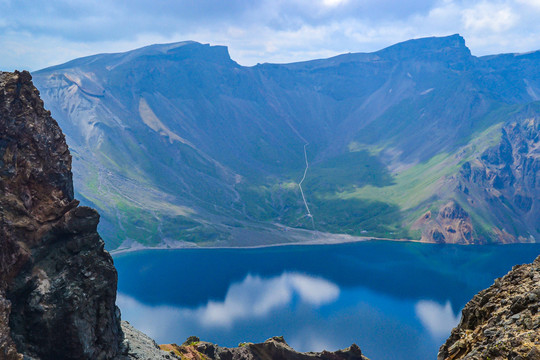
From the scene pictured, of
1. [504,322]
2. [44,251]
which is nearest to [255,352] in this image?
[44,251]

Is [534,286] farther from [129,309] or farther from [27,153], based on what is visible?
[129,309]

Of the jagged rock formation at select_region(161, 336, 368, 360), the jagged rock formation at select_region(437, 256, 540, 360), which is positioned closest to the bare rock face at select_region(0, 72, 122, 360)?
the jagged rock formation at select_region(161, 336, 368, 360)

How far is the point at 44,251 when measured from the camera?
5241cm

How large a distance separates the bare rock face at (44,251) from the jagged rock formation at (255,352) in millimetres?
24676

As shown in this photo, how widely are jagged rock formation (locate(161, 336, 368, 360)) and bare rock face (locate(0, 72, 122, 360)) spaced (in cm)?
2468

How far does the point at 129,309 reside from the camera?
186m

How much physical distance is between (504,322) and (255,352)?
2618 inches

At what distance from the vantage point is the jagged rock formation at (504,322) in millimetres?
24844

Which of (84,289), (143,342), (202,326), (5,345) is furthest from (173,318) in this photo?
(5,345)

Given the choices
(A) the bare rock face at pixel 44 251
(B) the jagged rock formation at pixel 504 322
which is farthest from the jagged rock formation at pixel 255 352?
(B) the jagged rock formation at pixel 504 322

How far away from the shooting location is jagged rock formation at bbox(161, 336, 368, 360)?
83.5 meters

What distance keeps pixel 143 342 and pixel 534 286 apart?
57.7 metres

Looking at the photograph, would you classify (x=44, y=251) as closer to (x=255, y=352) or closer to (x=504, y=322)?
(x=504, y=322)

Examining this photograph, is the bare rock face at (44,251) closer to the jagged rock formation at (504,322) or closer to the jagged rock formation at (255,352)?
the jagged rock formation at (255,352)
